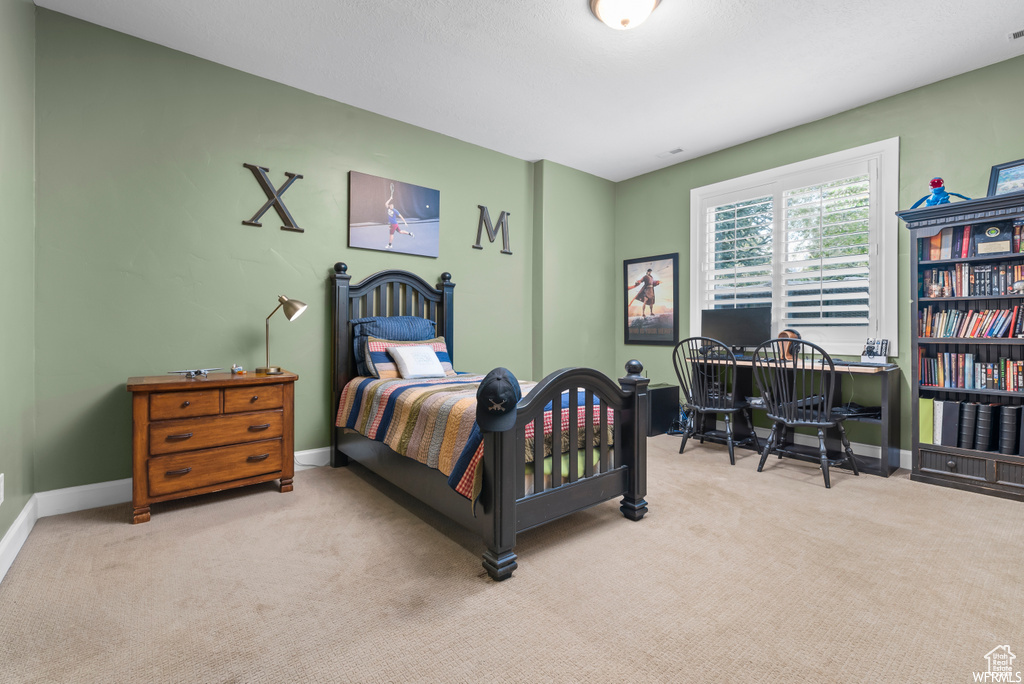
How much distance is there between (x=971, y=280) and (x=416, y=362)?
141 inches

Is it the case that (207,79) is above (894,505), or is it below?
above

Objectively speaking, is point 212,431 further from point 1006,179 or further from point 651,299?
point 1006,179

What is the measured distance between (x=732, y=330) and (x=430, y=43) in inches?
128

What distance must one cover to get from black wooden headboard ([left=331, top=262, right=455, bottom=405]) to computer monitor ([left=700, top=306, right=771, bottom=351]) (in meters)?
2.35

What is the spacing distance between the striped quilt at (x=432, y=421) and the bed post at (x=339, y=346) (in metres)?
0.22

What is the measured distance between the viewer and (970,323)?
9.83 ft

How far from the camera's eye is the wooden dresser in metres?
2.42

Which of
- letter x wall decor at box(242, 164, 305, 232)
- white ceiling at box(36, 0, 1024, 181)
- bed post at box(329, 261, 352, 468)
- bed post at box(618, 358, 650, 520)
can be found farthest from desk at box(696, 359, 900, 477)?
letter x wall decor at box(242, 164, 305, 232)

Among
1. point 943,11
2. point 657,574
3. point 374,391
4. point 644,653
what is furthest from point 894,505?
point 374,391

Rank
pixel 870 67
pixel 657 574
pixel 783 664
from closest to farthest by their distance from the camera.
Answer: pixel 783 664
pixel 657 574
pixel 870 67

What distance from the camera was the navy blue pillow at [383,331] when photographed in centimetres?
344

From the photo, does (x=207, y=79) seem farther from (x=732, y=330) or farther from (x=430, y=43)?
(x=732, y=330)

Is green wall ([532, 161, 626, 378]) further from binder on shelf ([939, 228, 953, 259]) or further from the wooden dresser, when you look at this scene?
binder on shelf ([939, 228, 953, 259])

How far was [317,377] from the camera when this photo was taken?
3482mm
